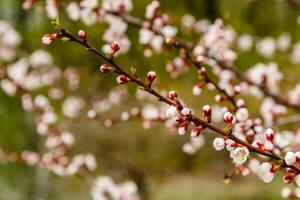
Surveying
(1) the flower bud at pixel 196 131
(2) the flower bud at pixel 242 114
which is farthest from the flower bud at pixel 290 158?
(2) the flower bud at pixel 242 114

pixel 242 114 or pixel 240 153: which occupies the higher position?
pixel 242 114

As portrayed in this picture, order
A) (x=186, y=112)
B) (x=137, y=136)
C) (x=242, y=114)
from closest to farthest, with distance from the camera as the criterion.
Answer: (x=186, y=112) → (x=242, y=114) → (x=137, y=136)

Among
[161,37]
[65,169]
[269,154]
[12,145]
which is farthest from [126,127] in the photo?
[269,154]

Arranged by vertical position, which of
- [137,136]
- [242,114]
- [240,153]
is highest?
[137,136]


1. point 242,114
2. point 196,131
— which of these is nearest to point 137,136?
point 242,114

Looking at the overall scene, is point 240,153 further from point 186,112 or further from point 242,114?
point 242,114

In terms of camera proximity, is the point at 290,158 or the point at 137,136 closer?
the point at 290,158

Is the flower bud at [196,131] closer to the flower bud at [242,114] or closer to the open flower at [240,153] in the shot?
the open flower at [240,153]

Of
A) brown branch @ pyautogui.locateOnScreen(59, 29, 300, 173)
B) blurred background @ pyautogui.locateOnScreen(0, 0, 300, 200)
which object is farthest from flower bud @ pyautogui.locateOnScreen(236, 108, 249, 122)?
blurred background @ pyautogui.locateOnScreen(0, 0, 300, 200)

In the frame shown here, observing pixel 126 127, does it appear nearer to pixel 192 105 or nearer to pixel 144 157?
pixel 144 157

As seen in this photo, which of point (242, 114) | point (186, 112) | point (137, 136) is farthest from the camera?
point (137, 136)
